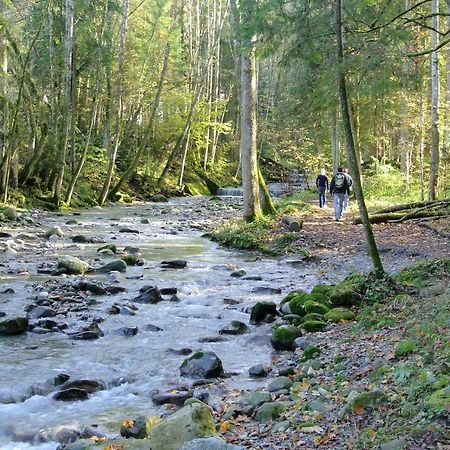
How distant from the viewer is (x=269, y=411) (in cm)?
476

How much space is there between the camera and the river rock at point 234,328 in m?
7.75

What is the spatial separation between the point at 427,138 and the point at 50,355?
26.0m

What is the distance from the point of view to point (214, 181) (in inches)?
1519

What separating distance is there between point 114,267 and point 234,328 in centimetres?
472

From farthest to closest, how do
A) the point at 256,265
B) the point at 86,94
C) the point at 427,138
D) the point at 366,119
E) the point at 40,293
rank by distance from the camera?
the point at 86,94, the point at 427,138, the point at 366,119, the point at 256,265, the point at 40,293

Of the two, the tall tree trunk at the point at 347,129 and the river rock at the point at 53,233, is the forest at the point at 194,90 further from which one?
the river rock at the point at 53,233

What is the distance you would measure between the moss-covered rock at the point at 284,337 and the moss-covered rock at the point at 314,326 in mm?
227

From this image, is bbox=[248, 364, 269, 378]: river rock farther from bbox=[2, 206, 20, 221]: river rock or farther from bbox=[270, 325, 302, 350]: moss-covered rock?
bbox=[2, 206, 20, 221]: river rock

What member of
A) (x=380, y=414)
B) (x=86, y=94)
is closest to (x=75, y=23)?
(x=86, y=94)

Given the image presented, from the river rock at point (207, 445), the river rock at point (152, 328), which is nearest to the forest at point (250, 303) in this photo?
the river rock at point (207, 445)

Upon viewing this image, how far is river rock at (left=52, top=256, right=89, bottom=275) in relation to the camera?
437 inches

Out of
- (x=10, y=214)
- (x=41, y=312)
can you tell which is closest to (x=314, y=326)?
(x=41, y=312)

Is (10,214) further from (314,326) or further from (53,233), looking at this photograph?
(314,326)

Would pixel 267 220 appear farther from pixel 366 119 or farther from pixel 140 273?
pixel 366 119
